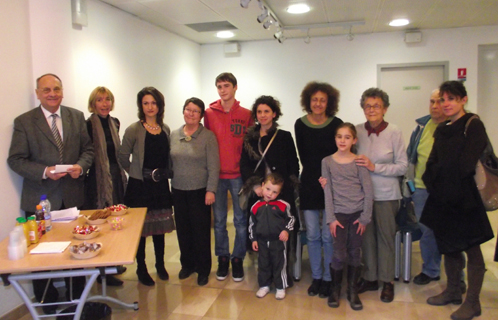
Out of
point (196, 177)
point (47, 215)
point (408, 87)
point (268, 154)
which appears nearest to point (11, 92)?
point (47, 215)

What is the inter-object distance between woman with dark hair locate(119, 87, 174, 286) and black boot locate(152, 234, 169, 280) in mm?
105

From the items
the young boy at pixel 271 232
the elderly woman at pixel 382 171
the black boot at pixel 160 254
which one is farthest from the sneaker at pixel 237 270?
the elderly woman at pixel 382 171

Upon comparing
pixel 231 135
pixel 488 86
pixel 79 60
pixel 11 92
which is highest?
pixel 79 60

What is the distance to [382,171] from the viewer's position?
2.62 meters

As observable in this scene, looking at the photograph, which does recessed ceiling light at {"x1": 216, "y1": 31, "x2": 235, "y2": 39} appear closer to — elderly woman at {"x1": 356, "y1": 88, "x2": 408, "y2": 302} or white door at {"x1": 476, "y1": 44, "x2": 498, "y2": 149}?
elderly woman at {"x1": 356, "y1": 88, "x2": 408, "y2": 302}

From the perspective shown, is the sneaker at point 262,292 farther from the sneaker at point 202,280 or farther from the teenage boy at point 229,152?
the sneaker at point 202,280

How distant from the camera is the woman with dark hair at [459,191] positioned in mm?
2350

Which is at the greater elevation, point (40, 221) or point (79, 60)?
point (79, 60)

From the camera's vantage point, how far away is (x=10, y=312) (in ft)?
8.54

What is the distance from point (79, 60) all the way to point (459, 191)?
127 inches

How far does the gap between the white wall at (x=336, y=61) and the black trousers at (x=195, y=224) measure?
3482mm

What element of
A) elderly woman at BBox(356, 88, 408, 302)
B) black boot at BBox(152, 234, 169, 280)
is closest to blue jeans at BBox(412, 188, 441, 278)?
elderly woman at BBox(356, 88, 408, 302)

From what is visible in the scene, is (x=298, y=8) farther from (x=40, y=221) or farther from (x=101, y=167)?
(x=40, y=221)

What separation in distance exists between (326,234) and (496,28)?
15.1 ft
